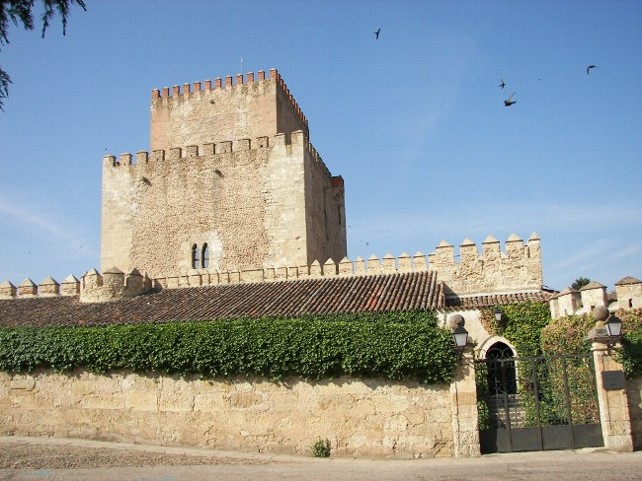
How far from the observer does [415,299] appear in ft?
62.6

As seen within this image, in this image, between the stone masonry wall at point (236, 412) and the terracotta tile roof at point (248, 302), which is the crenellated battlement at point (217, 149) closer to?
the terracotta tile roof at point (248, 302)

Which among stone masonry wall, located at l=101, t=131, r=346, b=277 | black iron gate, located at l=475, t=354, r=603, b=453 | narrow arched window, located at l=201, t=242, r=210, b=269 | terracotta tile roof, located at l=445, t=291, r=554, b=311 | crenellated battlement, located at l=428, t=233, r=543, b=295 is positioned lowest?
black iron gate, located at l=475, t=354, r=603, b=453

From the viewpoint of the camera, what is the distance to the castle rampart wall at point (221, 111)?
29938 millimetres

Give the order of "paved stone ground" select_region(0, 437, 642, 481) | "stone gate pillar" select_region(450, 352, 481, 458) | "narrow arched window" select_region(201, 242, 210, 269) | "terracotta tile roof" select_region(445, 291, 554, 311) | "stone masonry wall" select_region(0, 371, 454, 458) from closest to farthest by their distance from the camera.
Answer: "paved stone ground" select_region(0, 437, 642, 481) < "stone gate pillar" select_region(450, 352, 481, 458) < "stone masonry wall" select_region(0, 371, 454, 458) < "terracotta tile roof" select_region(445, 291, 554, 311) < "narrow arched window" select_region(201, 242, 210, 269)

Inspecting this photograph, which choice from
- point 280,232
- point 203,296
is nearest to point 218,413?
point 203,296

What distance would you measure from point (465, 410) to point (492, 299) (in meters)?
9.83

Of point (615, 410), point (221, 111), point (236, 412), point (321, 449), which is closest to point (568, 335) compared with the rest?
point (615, 410)

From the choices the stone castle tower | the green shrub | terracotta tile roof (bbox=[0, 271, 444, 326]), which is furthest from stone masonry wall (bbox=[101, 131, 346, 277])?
the green shrub

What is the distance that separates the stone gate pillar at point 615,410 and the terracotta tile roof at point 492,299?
778cm

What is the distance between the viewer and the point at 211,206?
92.7 feet

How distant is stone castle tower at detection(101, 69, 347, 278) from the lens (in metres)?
27.3

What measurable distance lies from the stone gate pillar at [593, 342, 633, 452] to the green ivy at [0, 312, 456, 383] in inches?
111

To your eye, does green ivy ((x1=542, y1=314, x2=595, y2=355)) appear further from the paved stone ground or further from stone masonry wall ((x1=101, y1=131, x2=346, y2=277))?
stone masonry wall ((x1=101, y1=131, x2=346, y2=277))

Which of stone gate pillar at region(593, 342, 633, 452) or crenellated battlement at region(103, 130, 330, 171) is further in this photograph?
crenellated battlement at region(103, 130, 330, 171)
